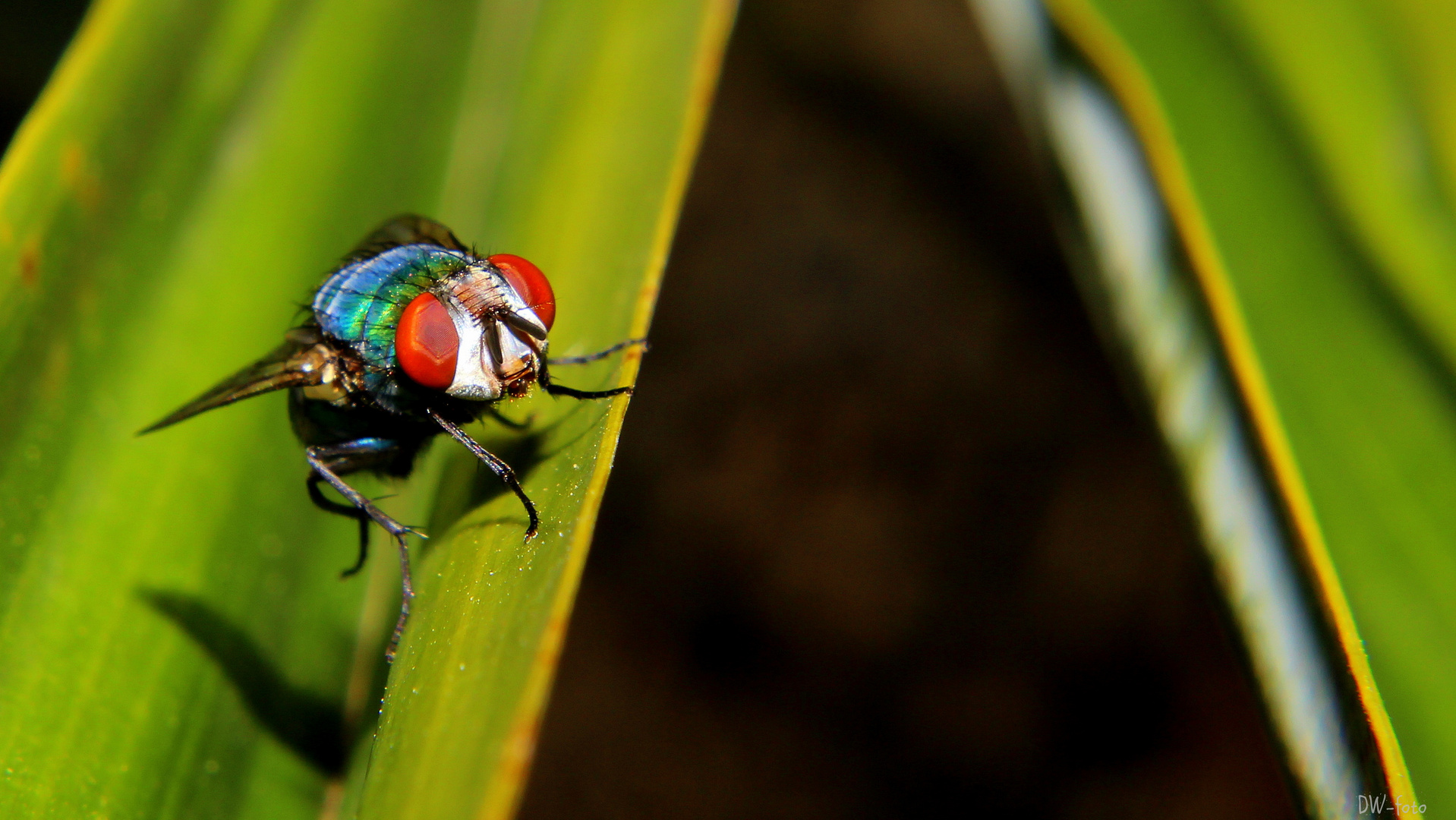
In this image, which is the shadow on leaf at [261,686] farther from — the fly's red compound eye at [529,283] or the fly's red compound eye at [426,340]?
the fly's red compound eye at [529,283]

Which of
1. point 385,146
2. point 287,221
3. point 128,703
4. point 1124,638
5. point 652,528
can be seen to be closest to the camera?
point 128,703

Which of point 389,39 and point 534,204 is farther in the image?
point 389,39

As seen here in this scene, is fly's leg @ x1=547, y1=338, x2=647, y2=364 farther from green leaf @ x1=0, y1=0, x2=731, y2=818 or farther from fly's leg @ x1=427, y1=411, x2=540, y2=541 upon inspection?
fly's leg @ x1=427, y1=411, x2=540, y2=541

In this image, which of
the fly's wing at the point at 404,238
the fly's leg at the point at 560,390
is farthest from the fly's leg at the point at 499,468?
the fly's wing at the point at 404,238

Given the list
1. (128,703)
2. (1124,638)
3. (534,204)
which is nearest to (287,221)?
(534,204)

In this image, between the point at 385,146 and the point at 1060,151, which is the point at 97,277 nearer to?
the point at 385,146

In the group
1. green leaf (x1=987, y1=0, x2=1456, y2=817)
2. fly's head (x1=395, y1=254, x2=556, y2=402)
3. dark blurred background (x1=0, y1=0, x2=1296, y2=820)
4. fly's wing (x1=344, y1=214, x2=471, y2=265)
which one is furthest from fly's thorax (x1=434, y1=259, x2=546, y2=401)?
dark blurred background (x1=0, y1=0, x2=1296, y2=820)
